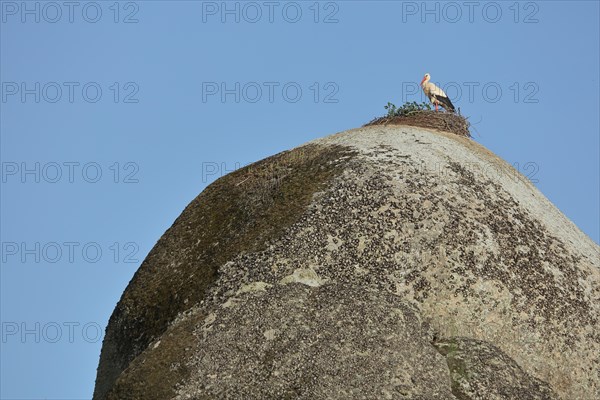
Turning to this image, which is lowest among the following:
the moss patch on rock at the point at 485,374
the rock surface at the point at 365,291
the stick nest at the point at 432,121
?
the moss patch on rock at the point at 485,374

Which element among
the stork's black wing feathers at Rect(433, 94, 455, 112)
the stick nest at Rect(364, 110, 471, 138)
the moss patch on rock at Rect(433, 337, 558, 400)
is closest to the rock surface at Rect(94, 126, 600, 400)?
the moss patch on rock at Rect(433, 337, 558, 400)

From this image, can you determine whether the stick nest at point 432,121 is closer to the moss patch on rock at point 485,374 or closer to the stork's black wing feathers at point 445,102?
the stork's black wing feathers at point 445,102

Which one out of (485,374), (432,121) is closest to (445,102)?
(432,121)

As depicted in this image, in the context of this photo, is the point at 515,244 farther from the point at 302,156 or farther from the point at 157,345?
the point at 157,345

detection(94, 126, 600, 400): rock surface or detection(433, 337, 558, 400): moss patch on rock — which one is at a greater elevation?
detection(94, 126, 600, 400): rock surface

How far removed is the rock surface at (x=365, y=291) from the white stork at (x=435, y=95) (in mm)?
6285

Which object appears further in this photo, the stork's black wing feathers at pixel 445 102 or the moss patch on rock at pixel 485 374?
the stork's black wing feathers at pixel 445 102

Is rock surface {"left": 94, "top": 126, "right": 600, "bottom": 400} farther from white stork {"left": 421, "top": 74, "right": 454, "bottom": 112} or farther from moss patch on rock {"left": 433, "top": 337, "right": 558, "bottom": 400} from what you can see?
white stork {"left": 421, "top": 74, "right": 454, "bottom": 112}

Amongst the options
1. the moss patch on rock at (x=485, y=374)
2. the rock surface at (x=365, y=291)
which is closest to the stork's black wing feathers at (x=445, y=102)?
the rock surface at (x=365, y=291)

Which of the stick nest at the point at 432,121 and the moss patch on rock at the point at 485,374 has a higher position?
the stick nest at the point at 432,121

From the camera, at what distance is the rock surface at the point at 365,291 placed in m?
18.8

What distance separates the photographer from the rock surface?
61.5ft

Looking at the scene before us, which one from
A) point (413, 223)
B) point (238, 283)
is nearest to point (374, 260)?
point (413, 223)

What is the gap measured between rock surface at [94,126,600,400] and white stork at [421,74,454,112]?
20.6ft
